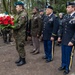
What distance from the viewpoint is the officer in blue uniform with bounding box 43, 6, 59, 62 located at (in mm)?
Answer: 6491

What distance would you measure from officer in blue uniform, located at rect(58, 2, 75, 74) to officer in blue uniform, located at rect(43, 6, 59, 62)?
67 centimetres

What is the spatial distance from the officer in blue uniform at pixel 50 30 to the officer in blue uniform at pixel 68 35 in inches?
26.2

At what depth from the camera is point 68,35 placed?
5531 mm

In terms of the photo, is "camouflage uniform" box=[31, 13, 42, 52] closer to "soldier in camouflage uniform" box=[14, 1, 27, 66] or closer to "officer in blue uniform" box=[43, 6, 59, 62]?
"officer in blue uniform" box=[43, 6, 59, 62]

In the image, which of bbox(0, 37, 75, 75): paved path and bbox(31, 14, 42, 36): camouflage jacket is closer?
bbox(0, 37, 75, 75): paved path

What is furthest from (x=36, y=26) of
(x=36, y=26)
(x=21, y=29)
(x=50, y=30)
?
(x=21, y=29)

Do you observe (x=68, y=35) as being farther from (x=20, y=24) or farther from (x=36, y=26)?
(x=36, y=26)

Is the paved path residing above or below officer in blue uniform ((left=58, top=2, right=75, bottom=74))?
below

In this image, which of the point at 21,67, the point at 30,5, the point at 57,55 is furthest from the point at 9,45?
the point at 30,5

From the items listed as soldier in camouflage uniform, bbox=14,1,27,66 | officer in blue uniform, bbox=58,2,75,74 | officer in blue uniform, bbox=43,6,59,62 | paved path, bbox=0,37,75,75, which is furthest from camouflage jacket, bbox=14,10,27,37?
officer in blue uniform, bbox=58,2,75,74

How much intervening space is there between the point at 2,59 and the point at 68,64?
9.01 feet

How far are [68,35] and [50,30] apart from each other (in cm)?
133

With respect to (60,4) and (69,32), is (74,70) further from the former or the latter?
(60,4)

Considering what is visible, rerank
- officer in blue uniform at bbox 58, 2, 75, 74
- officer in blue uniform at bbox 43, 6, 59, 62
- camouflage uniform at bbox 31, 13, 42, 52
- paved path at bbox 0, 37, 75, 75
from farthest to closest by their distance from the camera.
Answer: camouflage uniform at bbox 31, 13, 42, 52
officer in blue uniform at bbox 43, 6, 59, 62
paved path at bbox 0, 37, 75, 75
officer in blue uniform at bbox 58, 2, 75, 74
